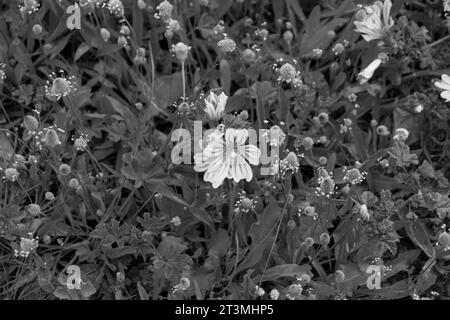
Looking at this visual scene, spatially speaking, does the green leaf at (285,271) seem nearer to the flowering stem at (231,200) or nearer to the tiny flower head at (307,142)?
the flowering stem at (231,200)

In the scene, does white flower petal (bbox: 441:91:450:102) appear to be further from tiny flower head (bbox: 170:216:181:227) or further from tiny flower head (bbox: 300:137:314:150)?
tiny flower head (bbox: 170:216:181:227)

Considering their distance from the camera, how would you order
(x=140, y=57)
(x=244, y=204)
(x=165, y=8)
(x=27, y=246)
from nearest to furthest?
(x=27, y=246) → (x=244, y=204) → (x=165, y=8) → (x=140, y=57)

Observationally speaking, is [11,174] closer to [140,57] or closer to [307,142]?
[140,57]

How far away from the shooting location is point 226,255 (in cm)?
211

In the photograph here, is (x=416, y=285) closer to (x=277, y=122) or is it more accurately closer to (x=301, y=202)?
(x=301, y=202)

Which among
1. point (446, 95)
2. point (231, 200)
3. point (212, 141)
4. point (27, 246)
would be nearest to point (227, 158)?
point (212, 141)

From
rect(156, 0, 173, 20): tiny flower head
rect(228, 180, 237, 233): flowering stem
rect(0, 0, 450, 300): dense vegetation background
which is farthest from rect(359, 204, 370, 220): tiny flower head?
rect(156, 0, 173, 20): tiny flower head

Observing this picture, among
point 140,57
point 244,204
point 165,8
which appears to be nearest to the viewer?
point 244,204

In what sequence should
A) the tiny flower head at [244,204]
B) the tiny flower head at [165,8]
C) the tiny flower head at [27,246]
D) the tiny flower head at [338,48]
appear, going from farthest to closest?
the tiny flower head at [338,48]
the tiny flower head at [165,8]
the tiny flower head at [244,204]
the tiny flower head at [27,246]

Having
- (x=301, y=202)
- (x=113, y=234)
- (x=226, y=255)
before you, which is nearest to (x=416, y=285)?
(x=301, y=202)

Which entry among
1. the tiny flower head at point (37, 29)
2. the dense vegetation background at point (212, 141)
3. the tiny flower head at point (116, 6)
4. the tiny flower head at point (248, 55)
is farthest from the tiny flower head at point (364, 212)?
the tiny flower head at point (37, 29)

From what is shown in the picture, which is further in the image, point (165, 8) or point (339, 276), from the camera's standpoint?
point (165, 8)

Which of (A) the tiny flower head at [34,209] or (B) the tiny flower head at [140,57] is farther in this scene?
(B) the tiny flower head at [140,57]
